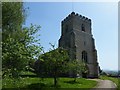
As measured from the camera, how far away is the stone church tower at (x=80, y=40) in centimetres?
5353

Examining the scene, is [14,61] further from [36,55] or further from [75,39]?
[75,39]

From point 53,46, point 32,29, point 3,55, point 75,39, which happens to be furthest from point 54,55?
point 75,39

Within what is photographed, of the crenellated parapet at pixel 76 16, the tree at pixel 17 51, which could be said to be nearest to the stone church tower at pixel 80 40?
the crenellated parapet at pixel 76 16

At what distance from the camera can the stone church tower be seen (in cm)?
5353

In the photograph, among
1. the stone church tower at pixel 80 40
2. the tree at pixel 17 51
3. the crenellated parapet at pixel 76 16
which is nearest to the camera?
the tree at pixel 17 51

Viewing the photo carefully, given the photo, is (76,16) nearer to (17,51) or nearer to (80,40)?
(80,40)

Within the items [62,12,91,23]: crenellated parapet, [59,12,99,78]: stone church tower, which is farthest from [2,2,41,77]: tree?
[62,12,91,23]: crenellated parapet

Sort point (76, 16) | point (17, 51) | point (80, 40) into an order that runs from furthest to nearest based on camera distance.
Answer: point (76, 16), point (80, 40), point (17, 51)

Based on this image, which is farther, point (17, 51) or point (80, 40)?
point (80, 40)

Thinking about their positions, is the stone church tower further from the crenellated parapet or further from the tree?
the tree

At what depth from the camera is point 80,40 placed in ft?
181

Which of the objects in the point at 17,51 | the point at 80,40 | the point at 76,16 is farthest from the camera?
the point at 76,16

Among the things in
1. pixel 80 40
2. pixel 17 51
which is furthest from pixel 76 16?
pixel 17 51

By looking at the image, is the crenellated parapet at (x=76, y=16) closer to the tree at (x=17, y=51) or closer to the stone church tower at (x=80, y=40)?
the stone church tower at (x=80, y=40)
